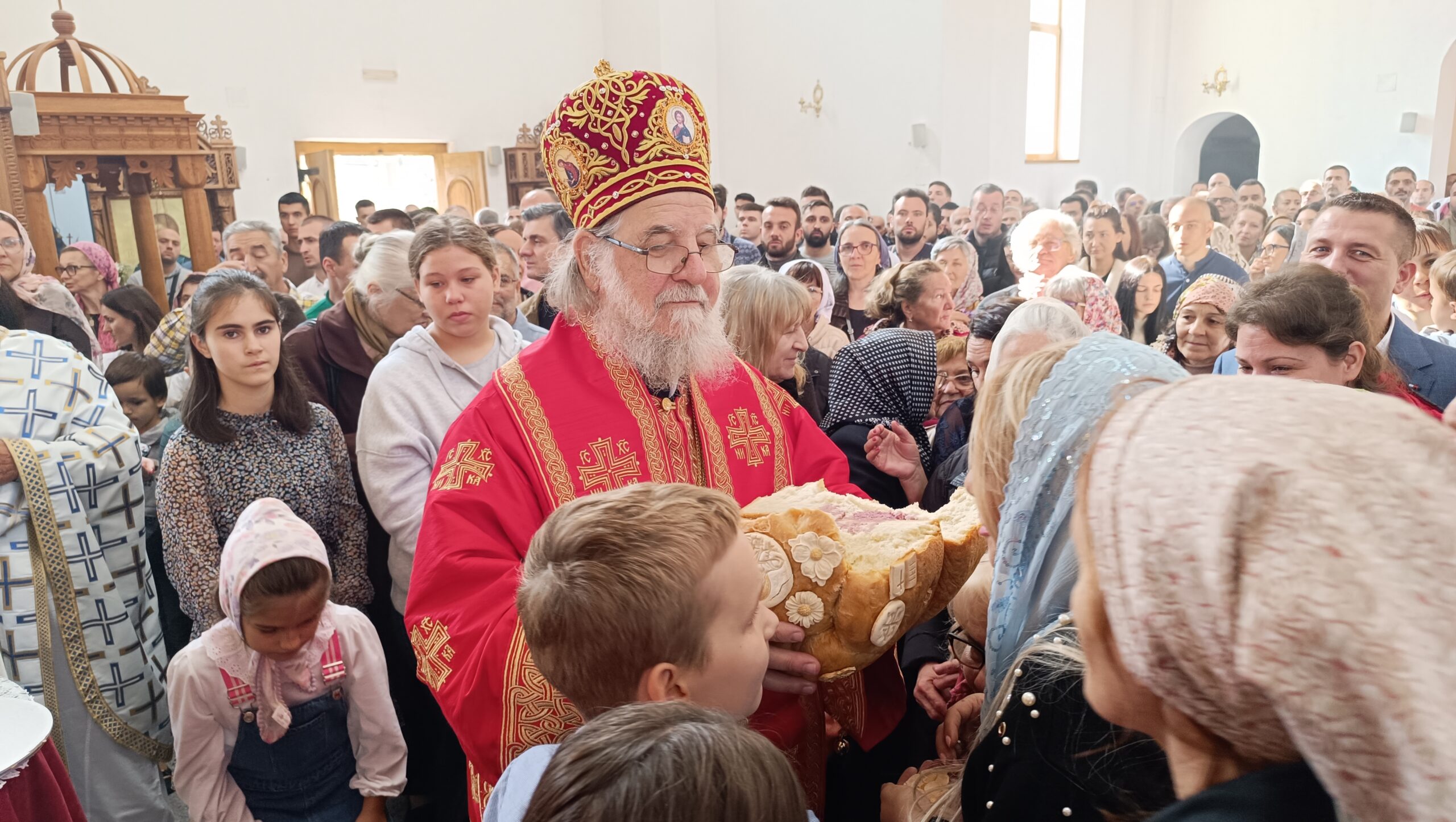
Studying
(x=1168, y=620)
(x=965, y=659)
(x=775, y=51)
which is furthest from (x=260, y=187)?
(x=1168, y=620)

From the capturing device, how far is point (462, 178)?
15234 millimetres

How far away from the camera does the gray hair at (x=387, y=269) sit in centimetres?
376

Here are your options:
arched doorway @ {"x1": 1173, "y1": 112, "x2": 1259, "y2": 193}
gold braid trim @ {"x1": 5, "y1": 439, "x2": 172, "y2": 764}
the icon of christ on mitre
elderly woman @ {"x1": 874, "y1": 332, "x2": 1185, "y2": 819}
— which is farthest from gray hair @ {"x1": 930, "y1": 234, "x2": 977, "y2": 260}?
arched doorway @ {"x1": 1173, "y1": 112, "x2": 1259, "y2": 193}

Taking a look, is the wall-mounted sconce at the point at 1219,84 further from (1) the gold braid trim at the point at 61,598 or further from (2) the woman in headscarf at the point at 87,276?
(1) the gold braid trim at the point at 61,598

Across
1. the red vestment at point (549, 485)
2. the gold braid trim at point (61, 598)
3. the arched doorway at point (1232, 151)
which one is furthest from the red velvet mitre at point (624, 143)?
the arched doorway at point (1232, 151)

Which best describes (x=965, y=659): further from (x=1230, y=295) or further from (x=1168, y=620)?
(x=1230, y=295)

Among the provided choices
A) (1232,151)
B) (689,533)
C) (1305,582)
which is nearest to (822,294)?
(689,533)

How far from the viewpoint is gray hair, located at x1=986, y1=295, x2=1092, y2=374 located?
9.36 feet

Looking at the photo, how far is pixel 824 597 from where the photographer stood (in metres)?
1.53

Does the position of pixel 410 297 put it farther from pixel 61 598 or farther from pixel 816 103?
pixel 816 103

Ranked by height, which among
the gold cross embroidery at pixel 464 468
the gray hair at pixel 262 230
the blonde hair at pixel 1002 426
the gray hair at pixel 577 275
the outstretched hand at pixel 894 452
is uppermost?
the gray hair at pixel 262 230

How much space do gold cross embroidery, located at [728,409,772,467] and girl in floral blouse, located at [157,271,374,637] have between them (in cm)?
149

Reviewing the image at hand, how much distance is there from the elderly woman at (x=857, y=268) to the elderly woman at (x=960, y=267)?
1.64 ft

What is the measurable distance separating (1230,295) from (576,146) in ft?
9.34
